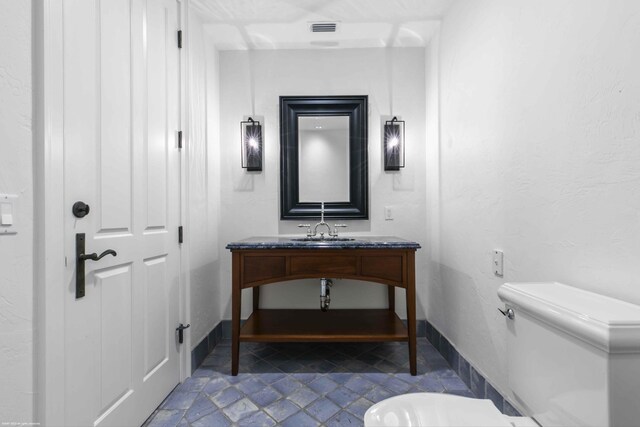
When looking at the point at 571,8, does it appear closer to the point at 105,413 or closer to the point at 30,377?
the point at 30,377

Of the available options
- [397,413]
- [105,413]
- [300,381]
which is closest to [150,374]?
[105,413]

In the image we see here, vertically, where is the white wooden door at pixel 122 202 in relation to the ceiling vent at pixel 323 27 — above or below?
below

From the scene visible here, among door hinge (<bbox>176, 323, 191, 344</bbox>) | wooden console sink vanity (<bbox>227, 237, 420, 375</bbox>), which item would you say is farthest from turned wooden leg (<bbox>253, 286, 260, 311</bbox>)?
door hinge (<bbox>176, 323, 191, 344</bbox>)

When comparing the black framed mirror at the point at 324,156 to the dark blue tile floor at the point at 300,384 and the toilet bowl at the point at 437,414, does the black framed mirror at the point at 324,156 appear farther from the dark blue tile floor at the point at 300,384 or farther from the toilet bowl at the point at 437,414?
the toilet bowl at the point at 437,414

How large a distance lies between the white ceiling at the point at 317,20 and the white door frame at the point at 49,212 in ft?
3.89

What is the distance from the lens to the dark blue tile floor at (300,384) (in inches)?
51.8

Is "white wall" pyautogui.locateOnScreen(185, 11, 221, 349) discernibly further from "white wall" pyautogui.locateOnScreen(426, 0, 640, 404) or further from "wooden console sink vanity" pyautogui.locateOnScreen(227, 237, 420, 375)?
"white wall" pyautogui.locateOnScreen(426, 0, 640, 404)

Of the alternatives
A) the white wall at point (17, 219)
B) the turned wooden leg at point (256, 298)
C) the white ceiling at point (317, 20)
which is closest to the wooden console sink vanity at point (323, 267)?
the turned wooden leg at point (256, 298)

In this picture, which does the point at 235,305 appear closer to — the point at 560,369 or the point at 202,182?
the point at 202,182

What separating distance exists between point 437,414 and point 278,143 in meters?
1.93

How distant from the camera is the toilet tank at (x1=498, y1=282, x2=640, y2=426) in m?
0.55

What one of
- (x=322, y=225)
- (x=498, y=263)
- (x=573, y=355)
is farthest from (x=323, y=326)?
(x=573, y=355)

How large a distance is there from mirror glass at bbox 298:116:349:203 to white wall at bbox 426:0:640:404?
0.76m

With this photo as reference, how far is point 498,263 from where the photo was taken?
4.20 ft
